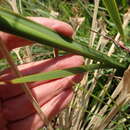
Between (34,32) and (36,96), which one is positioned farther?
(36,96)

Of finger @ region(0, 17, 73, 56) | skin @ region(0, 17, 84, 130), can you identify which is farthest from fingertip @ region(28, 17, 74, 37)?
skin @ region(0, 17, 84, 130)

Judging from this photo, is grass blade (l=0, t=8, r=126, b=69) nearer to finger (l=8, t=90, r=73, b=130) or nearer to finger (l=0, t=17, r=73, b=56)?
finger (l=0, t=17, r=73, b=56)

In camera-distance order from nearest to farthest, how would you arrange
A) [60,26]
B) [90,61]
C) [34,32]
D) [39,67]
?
[34,32] → [60,26] → [39,67] → [90,61]

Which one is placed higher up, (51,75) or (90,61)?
(51,75)

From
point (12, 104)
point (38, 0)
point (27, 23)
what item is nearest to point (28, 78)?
point (27, 23)

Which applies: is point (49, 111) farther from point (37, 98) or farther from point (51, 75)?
point (51, 75)

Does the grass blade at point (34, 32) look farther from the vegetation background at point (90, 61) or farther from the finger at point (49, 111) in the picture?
the finger at point (49, 111)

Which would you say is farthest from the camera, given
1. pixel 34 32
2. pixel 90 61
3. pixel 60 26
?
pixel 90 61

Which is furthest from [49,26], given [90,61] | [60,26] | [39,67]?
[90,61]

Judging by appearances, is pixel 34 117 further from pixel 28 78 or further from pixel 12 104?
pixel 28 78
